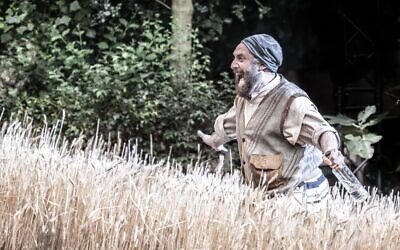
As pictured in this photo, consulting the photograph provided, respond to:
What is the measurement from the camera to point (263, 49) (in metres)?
2.94

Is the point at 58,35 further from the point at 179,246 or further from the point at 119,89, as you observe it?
the point at 179,246

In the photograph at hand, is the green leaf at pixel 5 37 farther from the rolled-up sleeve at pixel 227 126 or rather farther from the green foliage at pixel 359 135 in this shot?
the rolled-up sleeve at pixel 227 126

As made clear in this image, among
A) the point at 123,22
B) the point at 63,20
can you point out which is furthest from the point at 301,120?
the point at 63,20

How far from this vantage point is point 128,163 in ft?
8.38

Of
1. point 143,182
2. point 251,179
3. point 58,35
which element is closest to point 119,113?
point 58,35

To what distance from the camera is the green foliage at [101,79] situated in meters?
5.74

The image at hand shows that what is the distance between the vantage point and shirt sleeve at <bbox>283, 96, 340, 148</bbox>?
284cm

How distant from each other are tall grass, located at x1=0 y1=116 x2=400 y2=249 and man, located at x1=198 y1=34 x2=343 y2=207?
0.44 m

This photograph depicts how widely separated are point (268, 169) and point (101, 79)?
9.87 feet

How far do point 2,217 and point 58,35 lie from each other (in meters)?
4.03

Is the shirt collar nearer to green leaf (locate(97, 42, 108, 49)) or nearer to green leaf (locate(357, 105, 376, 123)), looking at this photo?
green leaf (locate(357, 105, 376, 123))

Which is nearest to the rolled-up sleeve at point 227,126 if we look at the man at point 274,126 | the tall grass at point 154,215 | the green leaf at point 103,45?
the man at point 274,126

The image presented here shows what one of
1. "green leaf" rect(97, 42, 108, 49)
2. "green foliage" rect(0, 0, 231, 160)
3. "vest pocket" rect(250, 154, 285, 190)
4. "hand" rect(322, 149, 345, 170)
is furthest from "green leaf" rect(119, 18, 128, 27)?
"hand" rect(322, 149, 345, 170)

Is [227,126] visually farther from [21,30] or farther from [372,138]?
[21,30]
